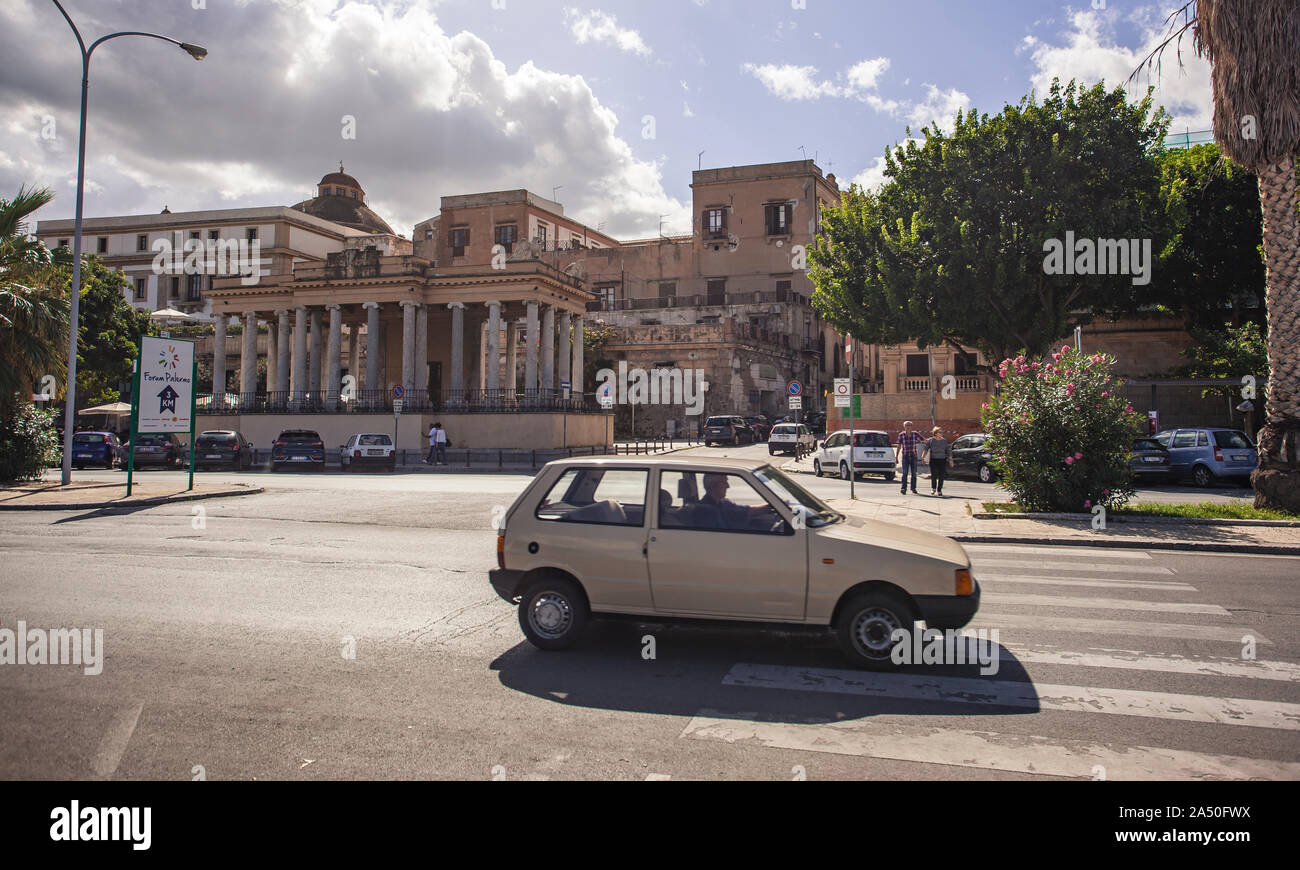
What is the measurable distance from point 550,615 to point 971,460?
22.2 meters

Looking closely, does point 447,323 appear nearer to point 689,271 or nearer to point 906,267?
point 689,271

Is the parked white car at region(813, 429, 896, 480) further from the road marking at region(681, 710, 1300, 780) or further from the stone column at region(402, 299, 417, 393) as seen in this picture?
the stone column at region(402, 299, 417, 393)

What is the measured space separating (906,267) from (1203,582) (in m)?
22.9

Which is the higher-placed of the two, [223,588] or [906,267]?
[906,267]

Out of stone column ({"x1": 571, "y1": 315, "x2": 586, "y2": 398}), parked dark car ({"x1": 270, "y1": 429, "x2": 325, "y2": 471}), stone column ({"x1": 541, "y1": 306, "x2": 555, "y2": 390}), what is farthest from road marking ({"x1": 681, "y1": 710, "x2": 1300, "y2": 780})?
stone column ({"x1": 571, "y1": 315, "x2": 586, "y2": 398})

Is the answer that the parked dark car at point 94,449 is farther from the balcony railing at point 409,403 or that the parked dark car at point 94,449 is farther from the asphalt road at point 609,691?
the asphalt road at point 609,691

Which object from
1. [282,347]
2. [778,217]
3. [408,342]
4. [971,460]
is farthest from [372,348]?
[778,217]

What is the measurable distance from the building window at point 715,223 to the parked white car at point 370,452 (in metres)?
38.7

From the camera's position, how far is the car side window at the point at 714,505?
6.24 m

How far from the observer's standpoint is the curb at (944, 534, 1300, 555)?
1166 cm

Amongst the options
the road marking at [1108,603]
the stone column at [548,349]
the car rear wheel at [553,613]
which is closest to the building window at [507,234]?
the stone column at [548,349]

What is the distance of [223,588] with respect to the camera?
907 centimetres

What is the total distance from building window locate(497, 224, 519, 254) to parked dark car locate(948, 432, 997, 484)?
42577 mm
